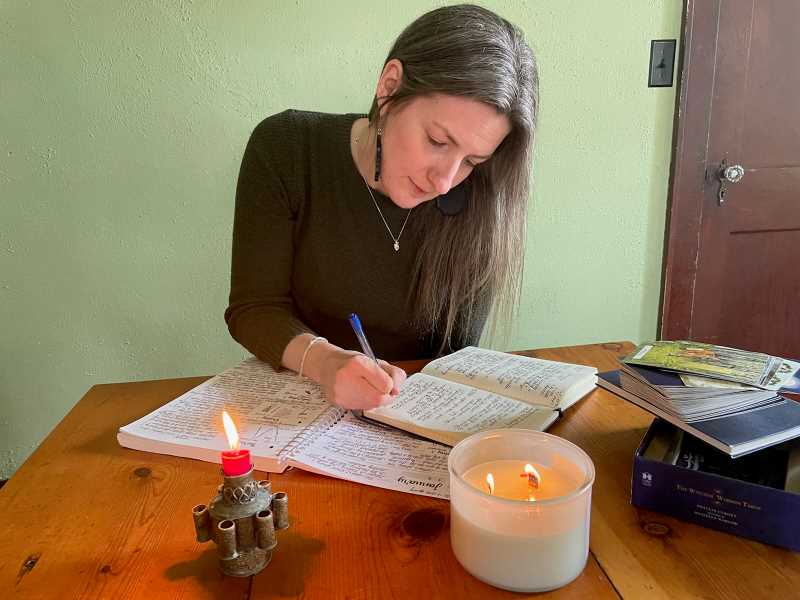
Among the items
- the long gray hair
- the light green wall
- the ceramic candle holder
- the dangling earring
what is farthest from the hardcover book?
the light green wall

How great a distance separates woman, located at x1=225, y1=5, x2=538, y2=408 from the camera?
0.93 meters

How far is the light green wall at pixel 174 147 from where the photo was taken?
1.55m

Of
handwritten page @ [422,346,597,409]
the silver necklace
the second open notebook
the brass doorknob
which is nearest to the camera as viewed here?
the second open notebook

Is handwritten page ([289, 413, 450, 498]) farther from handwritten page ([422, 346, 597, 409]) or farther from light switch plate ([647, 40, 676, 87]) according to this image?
light switch plate ([647, 40, 676, 87])

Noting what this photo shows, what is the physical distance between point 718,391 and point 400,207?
2.23 ft

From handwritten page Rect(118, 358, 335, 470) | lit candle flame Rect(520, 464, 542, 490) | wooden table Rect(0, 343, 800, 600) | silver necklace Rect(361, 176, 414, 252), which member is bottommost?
wooden table Rect(0, 343, 800, 600)

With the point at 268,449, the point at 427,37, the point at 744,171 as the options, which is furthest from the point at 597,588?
the point at 744,171

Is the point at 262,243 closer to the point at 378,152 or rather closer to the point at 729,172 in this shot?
the point at 378,152

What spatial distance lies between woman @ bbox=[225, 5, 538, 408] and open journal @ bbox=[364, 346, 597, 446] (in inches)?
5.6

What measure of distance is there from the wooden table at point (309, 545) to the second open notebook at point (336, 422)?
0.07 feet

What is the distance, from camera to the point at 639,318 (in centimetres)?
208

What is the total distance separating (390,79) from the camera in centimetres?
99

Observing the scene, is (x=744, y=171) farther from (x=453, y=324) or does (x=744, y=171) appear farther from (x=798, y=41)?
(x=453, y=324)

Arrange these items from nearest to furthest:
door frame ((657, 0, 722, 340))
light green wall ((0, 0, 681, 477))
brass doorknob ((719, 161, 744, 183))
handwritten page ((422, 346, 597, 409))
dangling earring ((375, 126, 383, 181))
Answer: handwritten page ((422, 346, 597, 409))
dangling earring ((375, 126, 383, 181))
light green wall ((0, 0, 681, 477))
door frame ((657, 0, 722, 340))
brass doorknob ((719, 161, 744, 183))
